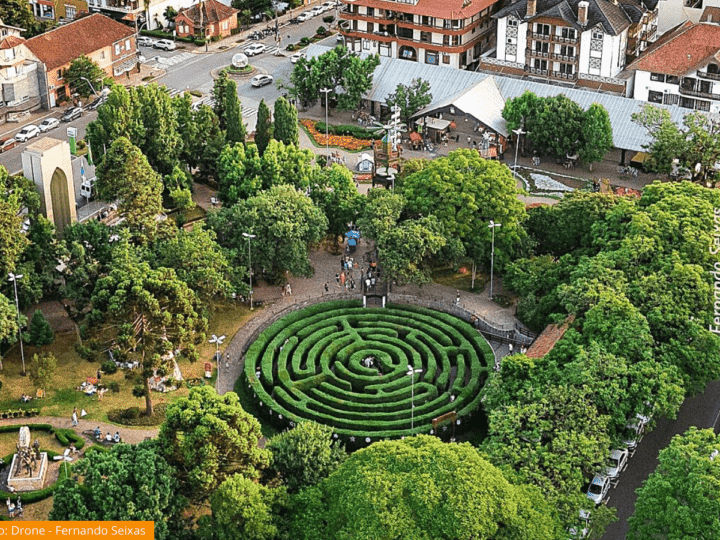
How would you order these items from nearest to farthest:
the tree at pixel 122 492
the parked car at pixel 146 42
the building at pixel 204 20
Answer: the tree at pixel 122 492 → the parked car at pixel 146 42 → the building at pixel 204 20

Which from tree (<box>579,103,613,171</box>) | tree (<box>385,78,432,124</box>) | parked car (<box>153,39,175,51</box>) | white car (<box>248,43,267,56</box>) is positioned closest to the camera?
tree (<box>579,103,613,171</box>)

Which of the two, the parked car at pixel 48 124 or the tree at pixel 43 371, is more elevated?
the parked car at pixel 48 124

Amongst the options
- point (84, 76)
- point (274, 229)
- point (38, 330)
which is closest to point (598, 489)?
point (274, 229)

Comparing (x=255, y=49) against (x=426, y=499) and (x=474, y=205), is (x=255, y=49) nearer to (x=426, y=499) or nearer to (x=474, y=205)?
(x=474, y=205)

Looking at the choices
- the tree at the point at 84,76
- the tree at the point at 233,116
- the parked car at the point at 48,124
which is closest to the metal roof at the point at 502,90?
the tree at the point at 233,116

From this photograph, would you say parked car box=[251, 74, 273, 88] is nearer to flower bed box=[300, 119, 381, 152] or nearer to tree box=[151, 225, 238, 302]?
flower bed box=[300, 119, 381, 152]

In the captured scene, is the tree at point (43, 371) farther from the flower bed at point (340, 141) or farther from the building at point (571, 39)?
the building at point (571, 39)

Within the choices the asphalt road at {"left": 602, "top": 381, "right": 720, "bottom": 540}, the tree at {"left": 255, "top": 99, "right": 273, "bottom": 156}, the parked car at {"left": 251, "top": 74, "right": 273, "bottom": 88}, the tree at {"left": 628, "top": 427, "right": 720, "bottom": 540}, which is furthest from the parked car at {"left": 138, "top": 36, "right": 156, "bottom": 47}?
the tree at {"left": 628, "top": 427, "right": 720, "bottom": 540}
